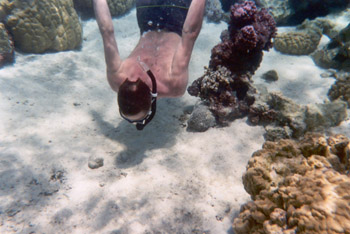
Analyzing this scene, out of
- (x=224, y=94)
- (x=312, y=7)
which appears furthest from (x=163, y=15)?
(x=312, y=7)

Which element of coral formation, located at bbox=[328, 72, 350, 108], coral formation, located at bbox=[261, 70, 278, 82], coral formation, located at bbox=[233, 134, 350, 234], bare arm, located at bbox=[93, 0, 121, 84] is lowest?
coral formation, located at bbox=[261, 70, 278, 82]

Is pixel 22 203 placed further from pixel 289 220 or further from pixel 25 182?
pixel 289 220

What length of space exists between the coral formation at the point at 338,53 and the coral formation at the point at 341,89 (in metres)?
1.01

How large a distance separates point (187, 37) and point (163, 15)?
4.66 ft

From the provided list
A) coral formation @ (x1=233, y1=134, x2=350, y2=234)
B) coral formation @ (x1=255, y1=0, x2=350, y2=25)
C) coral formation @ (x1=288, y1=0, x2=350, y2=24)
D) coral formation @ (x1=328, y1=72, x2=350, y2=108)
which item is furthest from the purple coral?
coral formation @ (x1=288, y1=0, x2=350, y2=24)

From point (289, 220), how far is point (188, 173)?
148cm

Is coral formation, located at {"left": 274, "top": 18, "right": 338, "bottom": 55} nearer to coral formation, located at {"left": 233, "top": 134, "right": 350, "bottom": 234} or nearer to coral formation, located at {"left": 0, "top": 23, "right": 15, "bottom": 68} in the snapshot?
coral formation, located at {"left": 233, "top": 134, "right": 350, "bottom": 234}

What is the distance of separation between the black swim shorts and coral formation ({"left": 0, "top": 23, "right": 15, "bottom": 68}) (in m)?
3.13

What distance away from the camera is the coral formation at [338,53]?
543cm

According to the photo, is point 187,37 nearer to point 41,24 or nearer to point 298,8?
point 41,24

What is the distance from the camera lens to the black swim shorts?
4312 millimetres

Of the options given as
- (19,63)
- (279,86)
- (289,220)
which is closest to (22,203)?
(289,220)

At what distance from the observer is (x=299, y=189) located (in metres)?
1.99

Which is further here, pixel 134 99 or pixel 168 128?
pixel 168 128
